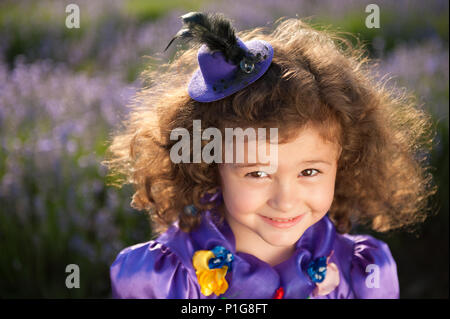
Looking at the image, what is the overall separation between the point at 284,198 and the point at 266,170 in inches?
4.0

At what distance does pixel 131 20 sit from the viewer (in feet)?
13.9

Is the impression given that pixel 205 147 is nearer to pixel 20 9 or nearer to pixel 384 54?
pixel 384 54

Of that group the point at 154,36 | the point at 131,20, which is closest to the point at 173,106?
the point at 154,36

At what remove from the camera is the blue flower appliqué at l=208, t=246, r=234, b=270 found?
169cm

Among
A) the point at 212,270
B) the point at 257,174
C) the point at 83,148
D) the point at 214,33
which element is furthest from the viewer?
the point at 83,148

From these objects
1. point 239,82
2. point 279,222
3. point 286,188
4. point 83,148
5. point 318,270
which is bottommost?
point 318,270

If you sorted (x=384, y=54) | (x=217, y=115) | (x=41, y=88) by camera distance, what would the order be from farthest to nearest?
(x=384, y=54) < (x=41, y=88) < (x=217, y=115)

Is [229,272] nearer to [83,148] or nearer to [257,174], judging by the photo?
[257,174]

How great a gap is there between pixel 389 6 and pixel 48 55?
9.42 feet

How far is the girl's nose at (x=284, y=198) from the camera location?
1.52m

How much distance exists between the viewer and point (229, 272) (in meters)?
1.74

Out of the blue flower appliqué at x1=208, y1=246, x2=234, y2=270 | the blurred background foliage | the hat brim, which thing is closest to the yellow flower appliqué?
the blue flower appliqué at x1=208, y1=246, x2=234, y2=270

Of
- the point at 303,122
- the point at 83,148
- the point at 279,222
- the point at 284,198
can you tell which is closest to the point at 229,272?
the point at 279,222

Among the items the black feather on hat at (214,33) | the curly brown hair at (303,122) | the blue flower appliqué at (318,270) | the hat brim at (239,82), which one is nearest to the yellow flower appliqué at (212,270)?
the curly brown hair at (303,122)
